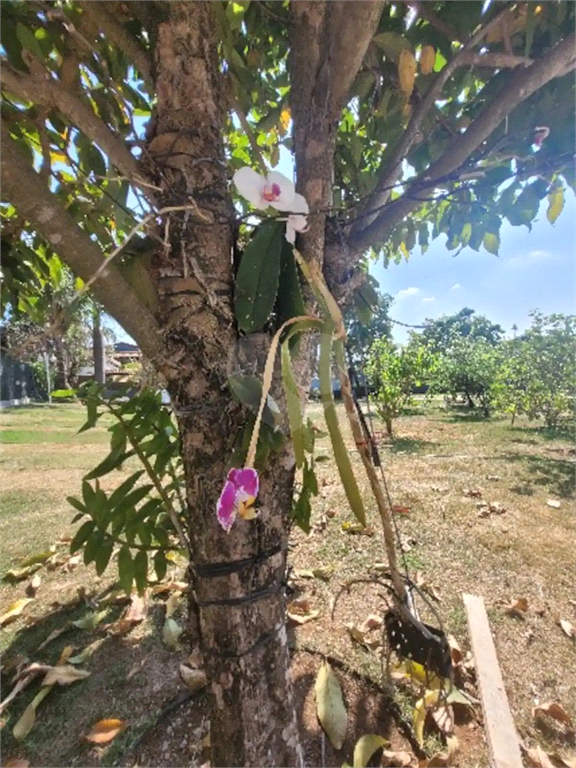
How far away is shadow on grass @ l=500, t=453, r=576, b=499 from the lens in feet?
9.07

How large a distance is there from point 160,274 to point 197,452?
0.86ft

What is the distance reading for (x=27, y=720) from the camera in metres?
1.04

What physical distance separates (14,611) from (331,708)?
106cm

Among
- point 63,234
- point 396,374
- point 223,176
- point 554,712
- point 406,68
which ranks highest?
point 406,68

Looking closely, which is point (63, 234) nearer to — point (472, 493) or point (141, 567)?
point (141, 567)

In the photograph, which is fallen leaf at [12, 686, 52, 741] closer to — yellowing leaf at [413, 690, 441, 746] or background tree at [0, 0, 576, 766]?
background tree at [0, 0, 576, 766]

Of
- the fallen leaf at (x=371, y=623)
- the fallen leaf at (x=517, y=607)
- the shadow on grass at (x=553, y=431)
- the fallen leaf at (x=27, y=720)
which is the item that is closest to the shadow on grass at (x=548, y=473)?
the fallen leaf at (x=517, y=607)

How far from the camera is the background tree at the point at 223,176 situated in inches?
25.5

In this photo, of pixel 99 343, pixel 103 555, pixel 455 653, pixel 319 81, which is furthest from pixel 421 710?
pixel 99 343

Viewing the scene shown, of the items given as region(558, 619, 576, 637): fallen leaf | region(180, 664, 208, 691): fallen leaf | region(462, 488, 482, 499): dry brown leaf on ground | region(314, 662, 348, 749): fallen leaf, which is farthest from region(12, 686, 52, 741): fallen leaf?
region(462, 488, 482, 499): dry brown leaf on ground

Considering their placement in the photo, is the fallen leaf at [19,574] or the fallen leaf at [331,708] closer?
the fallen leaf at [331,708]

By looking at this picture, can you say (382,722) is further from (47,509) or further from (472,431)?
(472,431)

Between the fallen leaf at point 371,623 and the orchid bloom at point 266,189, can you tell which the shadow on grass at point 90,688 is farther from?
the orchid bloom at point 266,189

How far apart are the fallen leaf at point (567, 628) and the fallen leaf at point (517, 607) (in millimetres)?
101
